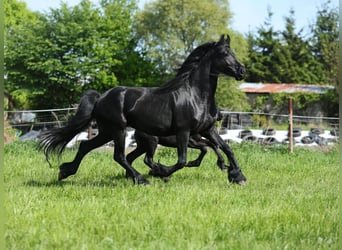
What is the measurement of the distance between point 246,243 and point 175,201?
66.1 inches

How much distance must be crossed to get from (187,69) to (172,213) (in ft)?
10.1

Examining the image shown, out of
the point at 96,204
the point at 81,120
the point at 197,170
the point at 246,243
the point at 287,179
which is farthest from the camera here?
the point at 197,170

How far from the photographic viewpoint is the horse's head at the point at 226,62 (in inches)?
271

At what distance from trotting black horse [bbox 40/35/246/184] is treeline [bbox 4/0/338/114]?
28721mm

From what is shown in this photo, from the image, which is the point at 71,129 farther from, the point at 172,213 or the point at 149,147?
the point at 172,213

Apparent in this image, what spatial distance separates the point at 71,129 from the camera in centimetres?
700

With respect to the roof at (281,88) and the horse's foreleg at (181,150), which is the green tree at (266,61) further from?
the horse's foreleg at (181,150)

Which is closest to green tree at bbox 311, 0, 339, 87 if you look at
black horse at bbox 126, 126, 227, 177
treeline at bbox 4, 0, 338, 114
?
treeline at bbox 4, 0, 338, 114

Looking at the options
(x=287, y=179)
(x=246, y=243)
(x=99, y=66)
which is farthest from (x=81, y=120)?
(x=99, y=66)

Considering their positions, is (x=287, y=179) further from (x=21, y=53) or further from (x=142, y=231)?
(x=21, y=53)

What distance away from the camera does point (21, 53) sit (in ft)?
125

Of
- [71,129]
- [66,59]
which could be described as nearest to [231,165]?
[71,129]

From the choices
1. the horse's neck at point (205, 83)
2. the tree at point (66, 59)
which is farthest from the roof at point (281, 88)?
the horse's neck at point (205, 83)

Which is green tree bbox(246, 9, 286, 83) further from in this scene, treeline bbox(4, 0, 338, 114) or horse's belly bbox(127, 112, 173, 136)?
horse's belly bbox(127, 112, 173, 136)
